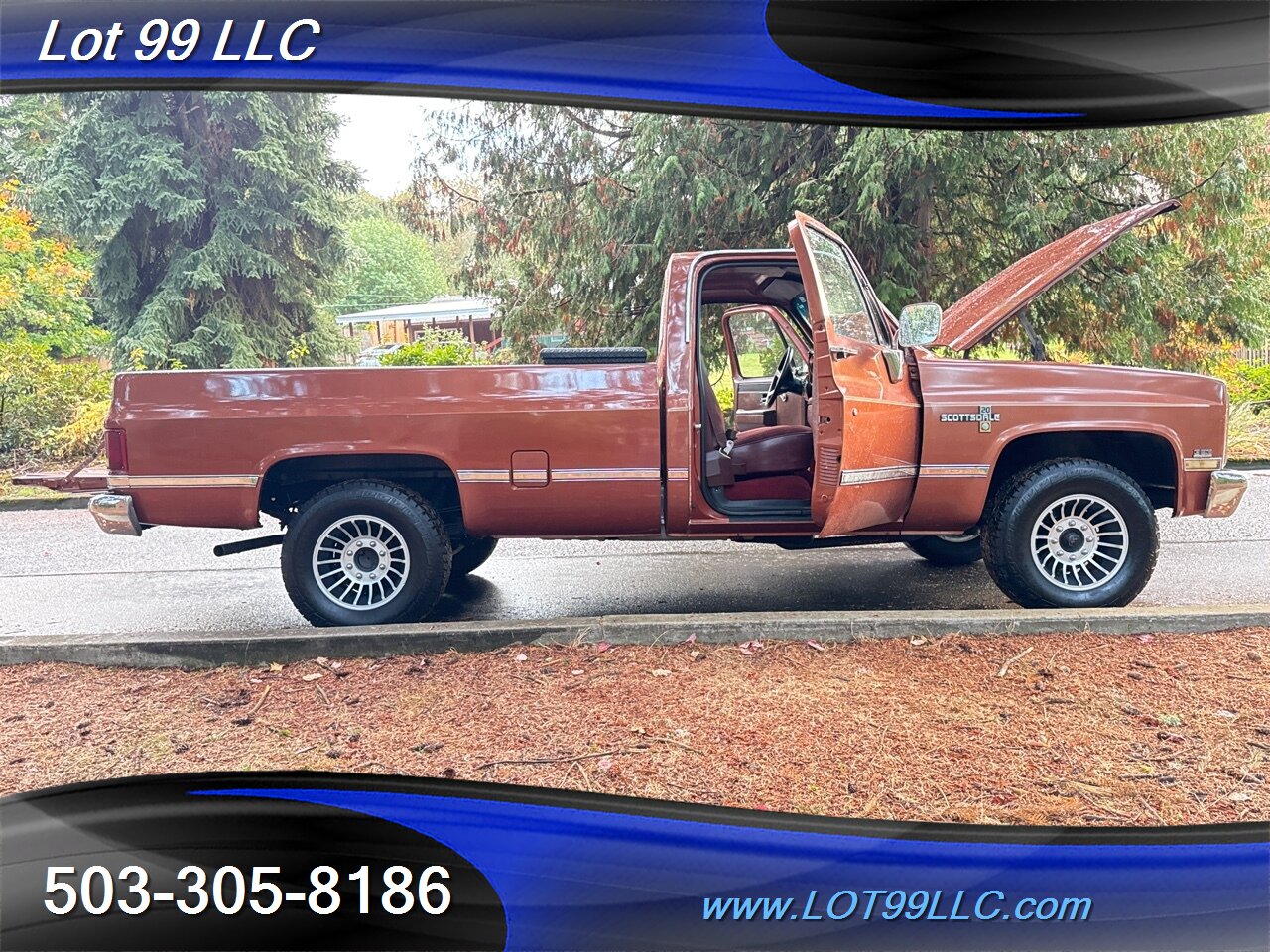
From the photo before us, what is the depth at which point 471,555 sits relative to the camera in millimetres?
6023

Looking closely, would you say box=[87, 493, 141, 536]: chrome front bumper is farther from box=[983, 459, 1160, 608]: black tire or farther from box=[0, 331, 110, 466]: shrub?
box=[0, 331, 110, 466]: shrub

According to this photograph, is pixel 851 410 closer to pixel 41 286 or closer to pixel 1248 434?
pixel 1248 434

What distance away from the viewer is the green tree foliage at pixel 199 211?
591 inches

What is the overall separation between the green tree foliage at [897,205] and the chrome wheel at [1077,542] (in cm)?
548

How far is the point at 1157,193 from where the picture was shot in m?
10.6

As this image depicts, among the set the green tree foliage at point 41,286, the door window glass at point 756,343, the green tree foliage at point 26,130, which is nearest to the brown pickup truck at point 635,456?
the door window glass at point 756,343

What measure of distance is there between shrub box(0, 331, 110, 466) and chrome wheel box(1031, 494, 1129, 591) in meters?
12.9

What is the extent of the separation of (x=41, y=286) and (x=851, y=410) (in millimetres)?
15855

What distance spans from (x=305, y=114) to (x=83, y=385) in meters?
6.46

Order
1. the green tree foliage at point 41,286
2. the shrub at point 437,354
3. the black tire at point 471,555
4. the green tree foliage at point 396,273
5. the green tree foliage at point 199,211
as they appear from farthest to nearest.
Result: the green tree foliage at point 396,273
the green tree foliage at point 199,211
the green tree foliage at point 41,286
the shrub at point 437,354
the black tire at point 471,555

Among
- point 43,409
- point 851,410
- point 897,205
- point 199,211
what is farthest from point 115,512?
point 199,211

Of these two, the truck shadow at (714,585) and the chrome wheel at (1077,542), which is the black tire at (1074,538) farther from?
the truck shadow at (714,585)

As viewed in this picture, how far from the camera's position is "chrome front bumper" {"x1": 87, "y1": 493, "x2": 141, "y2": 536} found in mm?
4668

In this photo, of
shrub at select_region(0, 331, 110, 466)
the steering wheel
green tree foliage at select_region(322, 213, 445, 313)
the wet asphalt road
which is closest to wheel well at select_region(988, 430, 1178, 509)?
the wet asphalt road
